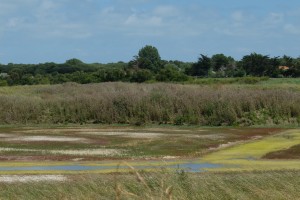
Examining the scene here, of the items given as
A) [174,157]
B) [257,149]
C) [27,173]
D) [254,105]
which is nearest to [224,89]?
[254,105]

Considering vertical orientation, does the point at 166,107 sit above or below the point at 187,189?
below

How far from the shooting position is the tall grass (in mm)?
54125

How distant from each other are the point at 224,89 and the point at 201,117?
782cm

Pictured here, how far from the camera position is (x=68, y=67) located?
128125mm

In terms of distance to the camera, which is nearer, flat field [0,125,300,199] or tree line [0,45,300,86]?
flat field [0,125,300,199]

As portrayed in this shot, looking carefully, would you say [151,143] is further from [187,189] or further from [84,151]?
[187,189]

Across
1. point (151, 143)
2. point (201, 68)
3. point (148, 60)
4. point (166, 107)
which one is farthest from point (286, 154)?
point (148, 60)

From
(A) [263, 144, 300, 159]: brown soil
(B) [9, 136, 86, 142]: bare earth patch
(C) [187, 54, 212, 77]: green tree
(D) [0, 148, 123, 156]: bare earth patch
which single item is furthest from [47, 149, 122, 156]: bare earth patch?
(C) [187, 54, 212, 77]: green tree

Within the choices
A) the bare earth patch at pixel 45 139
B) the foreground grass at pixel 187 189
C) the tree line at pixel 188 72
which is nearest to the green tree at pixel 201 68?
the tree line at pixel 188 72

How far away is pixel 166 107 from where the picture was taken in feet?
186

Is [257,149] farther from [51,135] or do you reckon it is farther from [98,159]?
[51,135]

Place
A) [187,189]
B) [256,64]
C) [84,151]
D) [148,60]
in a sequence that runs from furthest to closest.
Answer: [148,60]
[256,64]
[84,151]
[187,189]

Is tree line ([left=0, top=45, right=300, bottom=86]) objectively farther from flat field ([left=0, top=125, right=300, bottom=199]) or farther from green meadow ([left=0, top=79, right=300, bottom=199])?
flat field ([left=0, top=125, right=300, bottom=199])

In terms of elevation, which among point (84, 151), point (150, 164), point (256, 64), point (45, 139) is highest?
point (256, 64)
